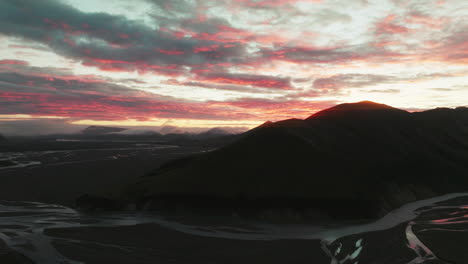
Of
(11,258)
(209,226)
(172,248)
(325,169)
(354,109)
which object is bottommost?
(209,226)

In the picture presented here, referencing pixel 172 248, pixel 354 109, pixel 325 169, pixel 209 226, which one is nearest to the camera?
pixel 172 248

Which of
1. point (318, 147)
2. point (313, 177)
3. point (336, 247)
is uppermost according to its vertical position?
point (318, 147)

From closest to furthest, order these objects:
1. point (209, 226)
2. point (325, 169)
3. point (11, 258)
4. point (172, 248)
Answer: point (11, 258) → point (172, 248) → point (209, 226) → point (325, 169)

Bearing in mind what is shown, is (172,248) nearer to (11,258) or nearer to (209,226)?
(209,226)

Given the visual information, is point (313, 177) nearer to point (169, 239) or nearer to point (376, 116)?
point (169, 239)

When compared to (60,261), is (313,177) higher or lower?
higher

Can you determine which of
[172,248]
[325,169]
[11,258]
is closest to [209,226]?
[172,248]

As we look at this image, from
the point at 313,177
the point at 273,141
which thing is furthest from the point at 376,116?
the point at 313,177
